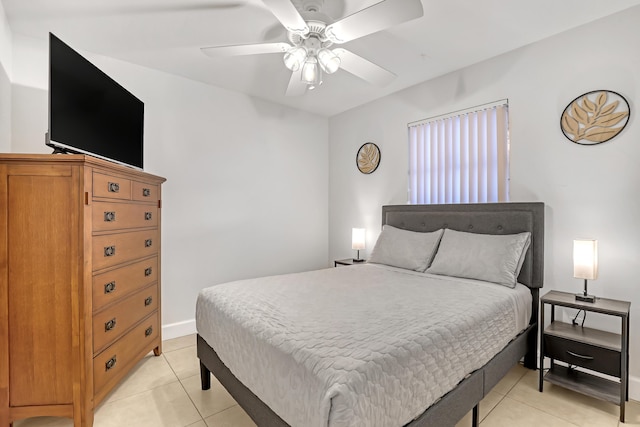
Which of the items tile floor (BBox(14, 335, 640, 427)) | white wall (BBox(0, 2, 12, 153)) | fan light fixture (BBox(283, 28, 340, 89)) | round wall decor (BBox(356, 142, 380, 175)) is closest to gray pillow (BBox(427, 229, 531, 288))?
tile floor (BBox(14, 335, 640, 427))

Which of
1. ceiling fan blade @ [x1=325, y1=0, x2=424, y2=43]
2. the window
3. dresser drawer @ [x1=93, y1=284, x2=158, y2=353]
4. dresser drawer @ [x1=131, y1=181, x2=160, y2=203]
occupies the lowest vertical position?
dresser drawer @ [x1=93, y1=284, x2=158, y2=353]

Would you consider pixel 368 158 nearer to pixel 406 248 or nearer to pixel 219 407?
pixel 406 248

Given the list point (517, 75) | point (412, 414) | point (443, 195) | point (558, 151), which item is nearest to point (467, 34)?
point (517, 75)

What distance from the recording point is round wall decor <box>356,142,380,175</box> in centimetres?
381

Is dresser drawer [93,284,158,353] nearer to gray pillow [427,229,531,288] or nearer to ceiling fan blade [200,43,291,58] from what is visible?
ceiling fan blade [200,43,291,58]

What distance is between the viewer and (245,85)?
335 centimetres

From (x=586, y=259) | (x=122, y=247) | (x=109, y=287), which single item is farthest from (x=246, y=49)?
(x=586, y=259)

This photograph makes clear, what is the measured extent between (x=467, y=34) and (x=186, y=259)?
3.25 m

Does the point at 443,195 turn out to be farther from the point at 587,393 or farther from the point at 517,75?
the point at 587,393

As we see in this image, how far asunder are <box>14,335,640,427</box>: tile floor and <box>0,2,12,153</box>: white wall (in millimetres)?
1927

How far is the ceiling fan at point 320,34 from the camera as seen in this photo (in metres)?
1.54

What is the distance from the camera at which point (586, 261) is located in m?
2.06

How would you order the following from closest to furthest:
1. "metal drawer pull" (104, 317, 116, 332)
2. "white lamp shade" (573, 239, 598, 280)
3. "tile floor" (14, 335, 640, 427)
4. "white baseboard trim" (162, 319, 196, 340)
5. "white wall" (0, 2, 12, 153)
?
1. "tile floor" (14, 335, 640, 427)
2. "metal drawer pull" (104, 317, 116, 332)
3. "white lamp shade" (573, 239, 598, 280)
4. "white wall" (0, 2, 12, 153)
5. "white baseboard trim" (162, 319, 196, 340)

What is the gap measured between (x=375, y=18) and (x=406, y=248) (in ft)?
6.53
